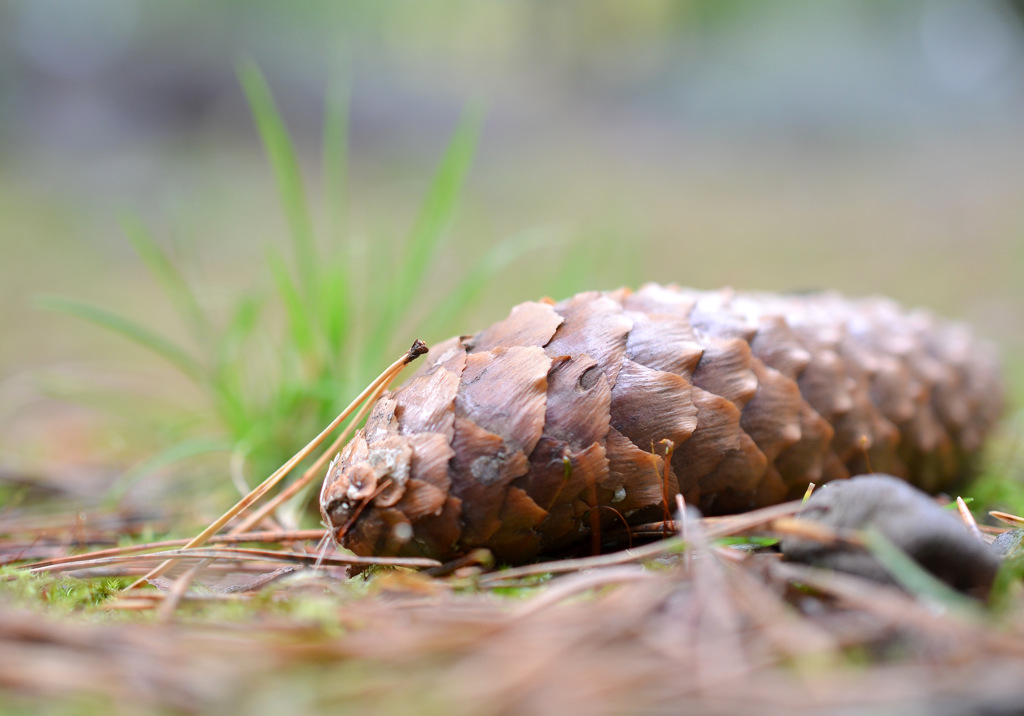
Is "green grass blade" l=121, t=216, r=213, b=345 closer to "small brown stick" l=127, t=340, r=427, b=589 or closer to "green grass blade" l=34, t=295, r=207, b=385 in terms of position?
"green grass blade" l=34, t=295, r=207, b=385

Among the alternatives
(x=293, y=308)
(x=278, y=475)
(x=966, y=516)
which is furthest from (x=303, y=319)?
(x=966, y=516)

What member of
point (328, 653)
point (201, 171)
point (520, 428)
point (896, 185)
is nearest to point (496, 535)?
point (520, 428)

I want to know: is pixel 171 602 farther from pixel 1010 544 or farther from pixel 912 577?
pixel 1010 544

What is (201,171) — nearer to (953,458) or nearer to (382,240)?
(382,240)

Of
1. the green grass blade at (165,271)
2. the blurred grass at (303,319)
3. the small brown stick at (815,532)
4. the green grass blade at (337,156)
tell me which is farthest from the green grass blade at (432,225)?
the small brown stick at (815,532)

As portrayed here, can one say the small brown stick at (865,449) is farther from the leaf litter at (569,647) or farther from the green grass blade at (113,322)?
the green grass blade at (113,322)

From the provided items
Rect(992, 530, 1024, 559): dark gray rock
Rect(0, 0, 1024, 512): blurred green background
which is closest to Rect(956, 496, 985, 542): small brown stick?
Rect(992, 530, 1024, 559): dark gray rock
